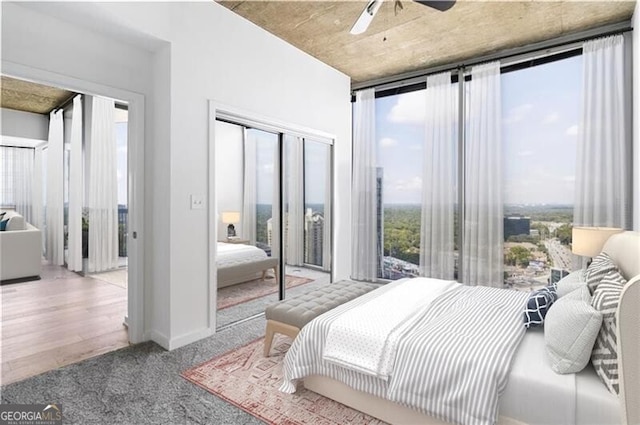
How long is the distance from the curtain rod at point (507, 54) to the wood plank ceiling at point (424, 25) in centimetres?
5

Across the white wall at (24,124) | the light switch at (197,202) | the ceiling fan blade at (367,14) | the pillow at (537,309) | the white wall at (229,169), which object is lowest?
the pillow at (537,309)

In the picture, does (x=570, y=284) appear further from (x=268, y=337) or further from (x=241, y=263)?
(x=241, y=263)

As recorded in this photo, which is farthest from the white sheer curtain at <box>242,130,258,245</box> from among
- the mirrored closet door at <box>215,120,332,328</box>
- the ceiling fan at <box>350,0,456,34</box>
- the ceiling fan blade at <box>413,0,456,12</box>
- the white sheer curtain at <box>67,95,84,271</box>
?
the white sheer curtain at <box>67,95,84,271</box>

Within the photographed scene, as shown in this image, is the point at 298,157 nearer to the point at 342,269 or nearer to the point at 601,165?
the point at 342,269

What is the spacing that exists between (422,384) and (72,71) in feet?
10.2

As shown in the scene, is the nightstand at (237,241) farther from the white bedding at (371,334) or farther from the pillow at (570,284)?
the pillow at (570,284)

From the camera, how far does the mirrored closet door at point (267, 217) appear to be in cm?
324

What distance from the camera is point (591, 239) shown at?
2.65 meters

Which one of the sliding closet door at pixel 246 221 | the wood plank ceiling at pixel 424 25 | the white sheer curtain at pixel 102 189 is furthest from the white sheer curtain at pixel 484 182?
the white sheer curtain at pixel 102 189

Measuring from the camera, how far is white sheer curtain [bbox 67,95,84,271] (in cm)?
525

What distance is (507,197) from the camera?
3809 mm

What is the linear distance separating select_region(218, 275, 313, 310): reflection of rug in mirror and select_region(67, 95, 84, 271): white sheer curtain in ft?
11.4

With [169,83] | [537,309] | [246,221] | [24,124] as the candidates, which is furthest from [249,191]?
[24,124]

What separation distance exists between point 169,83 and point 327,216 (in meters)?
2.51
